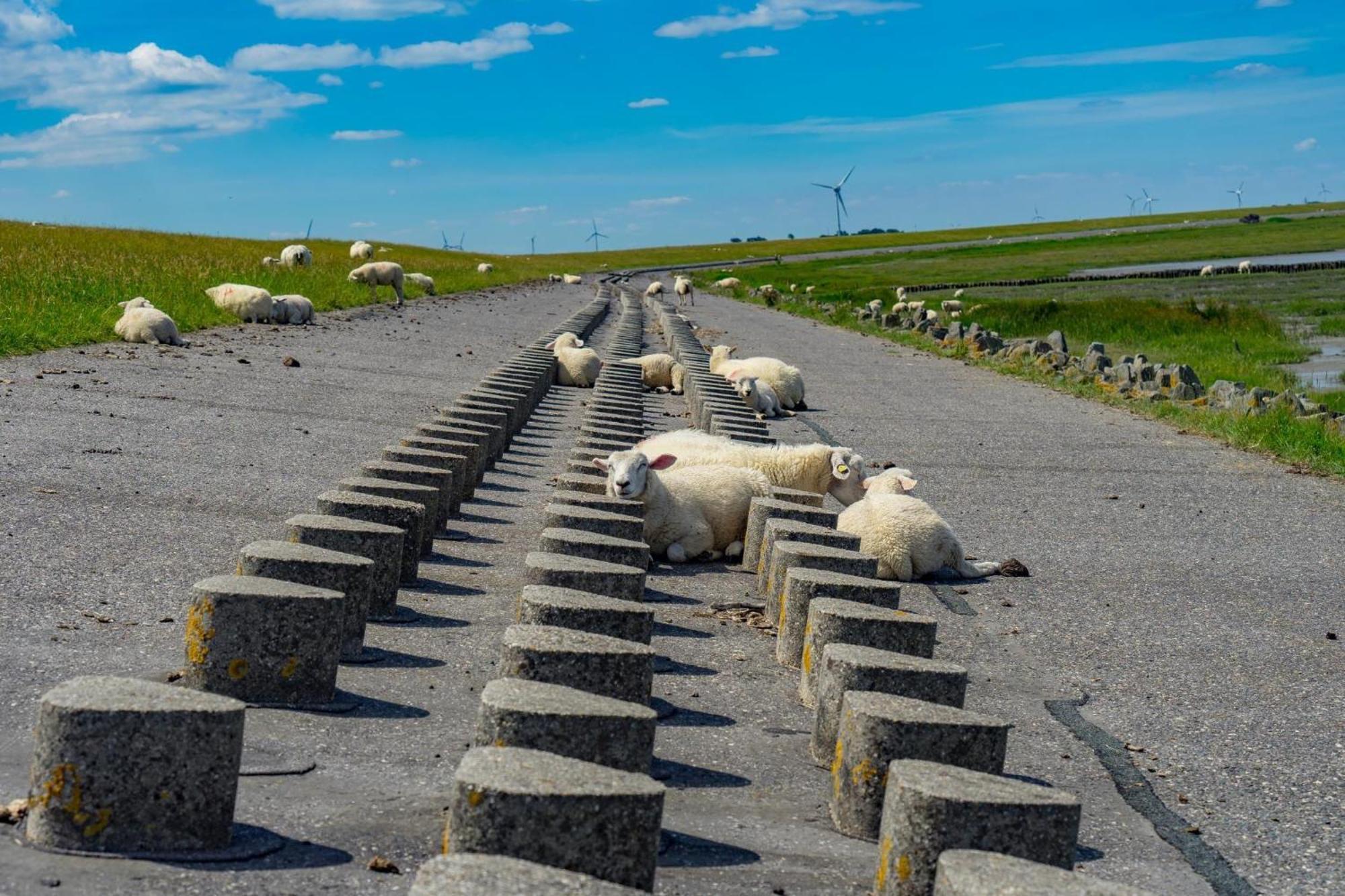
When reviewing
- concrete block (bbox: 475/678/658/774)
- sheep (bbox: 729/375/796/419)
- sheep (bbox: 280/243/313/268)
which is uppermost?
sheep (bbox: 280/243/313/268)

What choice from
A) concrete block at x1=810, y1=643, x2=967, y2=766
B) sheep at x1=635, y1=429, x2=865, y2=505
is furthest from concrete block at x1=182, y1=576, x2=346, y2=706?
sheep at x1=635, y1=429, x2=865, y2=505

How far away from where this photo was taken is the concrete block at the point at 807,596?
7.45 m

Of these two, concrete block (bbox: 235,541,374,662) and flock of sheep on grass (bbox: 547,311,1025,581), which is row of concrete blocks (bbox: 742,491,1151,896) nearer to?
concrete block (bbox: 235,541,374,662)

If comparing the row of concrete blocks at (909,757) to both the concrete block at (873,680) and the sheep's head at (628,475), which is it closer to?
the concrete block at (873,680)

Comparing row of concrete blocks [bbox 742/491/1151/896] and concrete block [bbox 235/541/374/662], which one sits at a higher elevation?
concrete block [bbox 235/541/374/662]

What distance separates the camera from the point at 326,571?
6406 mm

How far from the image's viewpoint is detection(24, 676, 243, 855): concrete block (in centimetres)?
A: 424

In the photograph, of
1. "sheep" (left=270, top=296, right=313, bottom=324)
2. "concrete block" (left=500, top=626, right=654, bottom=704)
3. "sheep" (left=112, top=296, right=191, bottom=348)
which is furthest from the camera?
"sheep" (left=270, top=296, right=313, bottom=324)

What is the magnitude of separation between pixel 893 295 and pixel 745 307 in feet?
39.7

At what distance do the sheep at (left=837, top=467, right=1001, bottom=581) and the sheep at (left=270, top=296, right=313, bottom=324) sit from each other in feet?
62.0

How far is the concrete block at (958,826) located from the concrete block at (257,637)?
7.87 feet

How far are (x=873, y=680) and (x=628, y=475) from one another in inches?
166

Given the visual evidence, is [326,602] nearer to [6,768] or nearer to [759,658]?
[6,768]

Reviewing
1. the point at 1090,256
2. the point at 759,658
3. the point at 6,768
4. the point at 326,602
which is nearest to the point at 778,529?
the point at 759,658
